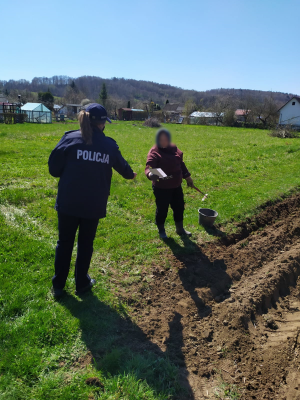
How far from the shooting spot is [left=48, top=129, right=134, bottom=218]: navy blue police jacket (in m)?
3.27

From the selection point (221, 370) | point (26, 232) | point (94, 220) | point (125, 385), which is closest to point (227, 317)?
point (221, 370)

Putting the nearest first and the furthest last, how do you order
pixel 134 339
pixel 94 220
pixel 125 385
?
pixel 125 385
pixel 134 339
pixel 94 220

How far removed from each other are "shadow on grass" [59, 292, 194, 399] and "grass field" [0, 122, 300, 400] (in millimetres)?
11

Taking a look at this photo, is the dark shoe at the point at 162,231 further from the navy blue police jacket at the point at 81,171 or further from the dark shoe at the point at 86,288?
the navy blue police jacket at the point at 81,171

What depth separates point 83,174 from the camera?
3.31 metres

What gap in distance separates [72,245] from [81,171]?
3.20 ft

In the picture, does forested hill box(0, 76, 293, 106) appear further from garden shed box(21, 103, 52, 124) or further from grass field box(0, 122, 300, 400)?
grass field box(0, 122, 300, 400)

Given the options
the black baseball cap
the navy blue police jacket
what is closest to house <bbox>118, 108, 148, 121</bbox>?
the black baseball cap

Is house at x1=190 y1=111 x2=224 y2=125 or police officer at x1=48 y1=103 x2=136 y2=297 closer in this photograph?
police officer at x1=48 y1=103 x2=136 y2=297

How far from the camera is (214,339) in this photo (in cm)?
335

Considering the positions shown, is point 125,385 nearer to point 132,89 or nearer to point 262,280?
point 262,280

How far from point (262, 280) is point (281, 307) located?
0.44 m

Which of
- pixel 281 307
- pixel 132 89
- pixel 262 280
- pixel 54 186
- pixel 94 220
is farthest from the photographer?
pixel 132 89

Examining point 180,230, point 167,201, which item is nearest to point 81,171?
point 167,201
